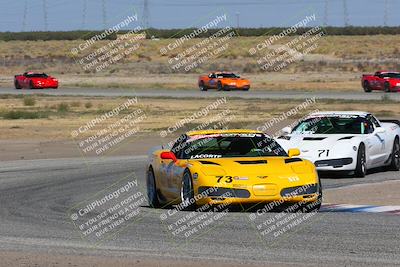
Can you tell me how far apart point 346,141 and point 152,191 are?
5.43 meters

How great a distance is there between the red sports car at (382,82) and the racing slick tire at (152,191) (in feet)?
149

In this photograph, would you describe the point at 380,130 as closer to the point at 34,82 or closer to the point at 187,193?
the point at 187,193

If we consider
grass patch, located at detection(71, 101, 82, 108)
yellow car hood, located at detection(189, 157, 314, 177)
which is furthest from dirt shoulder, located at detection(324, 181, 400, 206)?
grass patch, located at detection(71, 101, 82, 108)

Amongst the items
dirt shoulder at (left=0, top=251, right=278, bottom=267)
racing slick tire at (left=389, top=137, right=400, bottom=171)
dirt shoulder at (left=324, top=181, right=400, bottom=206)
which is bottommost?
racing slick tire at (left=389, top=137, right=400, bottom=171)

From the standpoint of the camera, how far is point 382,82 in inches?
2418

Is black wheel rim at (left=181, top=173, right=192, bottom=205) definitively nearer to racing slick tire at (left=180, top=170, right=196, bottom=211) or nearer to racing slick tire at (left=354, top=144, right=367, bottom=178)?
racing slick tire at (left=180, top=170, right=196, bottom=211)

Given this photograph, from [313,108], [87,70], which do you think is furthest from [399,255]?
[87,70]

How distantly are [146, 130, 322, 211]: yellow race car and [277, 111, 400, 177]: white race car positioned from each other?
4602mm

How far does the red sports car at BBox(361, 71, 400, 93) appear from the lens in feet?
201

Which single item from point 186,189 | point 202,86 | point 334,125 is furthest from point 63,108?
point 186,189

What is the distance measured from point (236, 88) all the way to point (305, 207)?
1997 inches

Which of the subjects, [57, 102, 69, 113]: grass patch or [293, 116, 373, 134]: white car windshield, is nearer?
[293, 116, 373, 134]: white car windshield

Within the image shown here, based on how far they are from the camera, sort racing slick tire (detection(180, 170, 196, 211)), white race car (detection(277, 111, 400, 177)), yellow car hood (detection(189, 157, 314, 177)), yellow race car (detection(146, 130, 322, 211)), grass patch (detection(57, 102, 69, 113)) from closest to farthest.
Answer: yellow race car (detection(146, 130, 322, 211)) → yellow car hood (detection(189, 157, 314, 177)) → racing slick tire (detection(180, 170, 196, 211)) → white race car (detection(277, 111, 400, 177)) → grass patch (detection(57, 102, 69, 113))

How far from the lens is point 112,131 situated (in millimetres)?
35625
